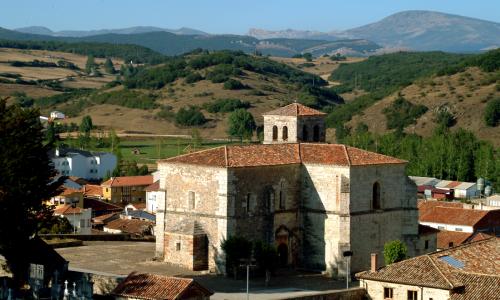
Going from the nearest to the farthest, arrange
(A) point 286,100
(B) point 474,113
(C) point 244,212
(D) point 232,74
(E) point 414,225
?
1. (C) point 244,212
2. (E) point 414,225
3. (B) point 474,113
4. (A) point 286,100
5. (D) point 232,74

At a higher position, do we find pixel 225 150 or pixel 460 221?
pixel 225 150

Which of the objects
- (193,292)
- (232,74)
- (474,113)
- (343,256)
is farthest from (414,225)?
(232,74)

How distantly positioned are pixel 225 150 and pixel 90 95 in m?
139

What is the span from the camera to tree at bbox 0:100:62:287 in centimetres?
4528

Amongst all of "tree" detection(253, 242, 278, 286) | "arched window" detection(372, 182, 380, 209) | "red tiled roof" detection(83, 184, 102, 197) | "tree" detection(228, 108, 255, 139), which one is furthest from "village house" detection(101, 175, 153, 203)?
"tree" detection(253, 242, 278, 286)

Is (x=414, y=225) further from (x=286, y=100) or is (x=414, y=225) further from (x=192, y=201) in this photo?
(x=286, y=100)

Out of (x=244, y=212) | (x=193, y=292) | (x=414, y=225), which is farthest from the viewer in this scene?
(x=414, y=225)

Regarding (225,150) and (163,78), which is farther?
(163,78)

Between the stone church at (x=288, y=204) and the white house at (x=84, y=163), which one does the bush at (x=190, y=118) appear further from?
the stone church at (x=288, y=204)

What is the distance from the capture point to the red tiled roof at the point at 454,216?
7256 centimetres

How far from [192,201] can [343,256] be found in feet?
22.1

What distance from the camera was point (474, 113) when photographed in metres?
138

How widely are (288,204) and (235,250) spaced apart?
4395mm

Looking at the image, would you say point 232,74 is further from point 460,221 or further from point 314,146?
point 314,146
